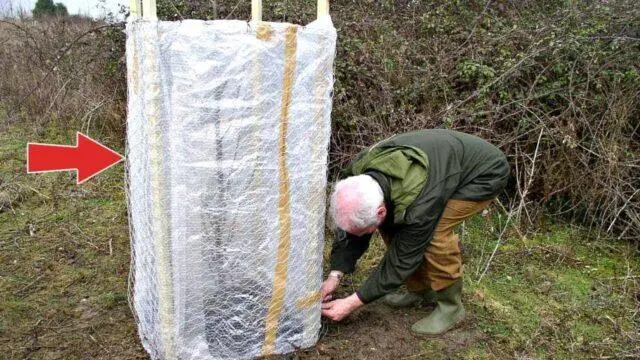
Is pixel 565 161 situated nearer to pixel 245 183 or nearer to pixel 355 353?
pixel 355 353

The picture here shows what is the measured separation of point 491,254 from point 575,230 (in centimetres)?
83

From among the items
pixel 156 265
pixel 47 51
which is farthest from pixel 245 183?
pixel 47 51

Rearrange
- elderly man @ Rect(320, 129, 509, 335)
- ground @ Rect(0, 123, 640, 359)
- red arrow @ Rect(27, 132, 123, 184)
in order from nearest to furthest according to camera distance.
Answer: elderly man @ Rect(320, 129, 509, 335), ground @ Rect(0, 123, 640, 359), red arrow @ Rect(27, 132, 123, 184)

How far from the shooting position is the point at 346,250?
8.06 ft

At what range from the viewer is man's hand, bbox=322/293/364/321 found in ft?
7.53

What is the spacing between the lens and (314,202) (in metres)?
2.09

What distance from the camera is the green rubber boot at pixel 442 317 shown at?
250cm

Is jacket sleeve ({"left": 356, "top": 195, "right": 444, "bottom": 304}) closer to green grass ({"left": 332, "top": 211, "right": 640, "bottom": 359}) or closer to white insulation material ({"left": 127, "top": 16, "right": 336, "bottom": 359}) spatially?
white insulation material ({"left": 127, "top": 16, "right": 336, "bottom": 359})

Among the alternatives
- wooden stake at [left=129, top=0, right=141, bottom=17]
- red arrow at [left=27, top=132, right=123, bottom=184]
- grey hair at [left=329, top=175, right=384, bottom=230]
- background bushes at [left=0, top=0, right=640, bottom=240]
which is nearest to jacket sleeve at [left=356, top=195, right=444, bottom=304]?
grey hair at [left=329, top=175, right=384, bottom=230]

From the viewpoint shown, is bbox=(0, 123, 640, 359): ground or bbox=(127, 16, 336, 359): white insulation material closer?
bbox=(127, 16, 336, 359): white insulation material

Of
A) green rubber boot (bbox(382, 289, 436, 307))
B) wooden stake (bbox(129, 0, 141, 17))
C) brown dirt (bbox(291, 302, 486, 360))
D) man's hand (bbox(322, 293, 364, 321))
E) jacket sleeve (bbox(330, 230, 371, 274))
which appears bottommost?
brown dirt (bbox(291, 302, 486, 360))

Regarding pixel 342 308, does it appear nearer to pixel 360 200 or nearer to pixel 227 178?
pixel 360 200

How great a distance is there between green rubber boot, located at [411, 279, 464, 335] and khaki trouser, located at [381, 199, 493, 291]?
0.36ft

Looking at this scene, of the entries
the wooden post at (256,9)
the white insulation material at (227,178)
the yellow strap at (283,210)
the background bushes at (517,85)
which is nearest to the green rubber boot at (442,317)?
the white insulation material at (227,178)
